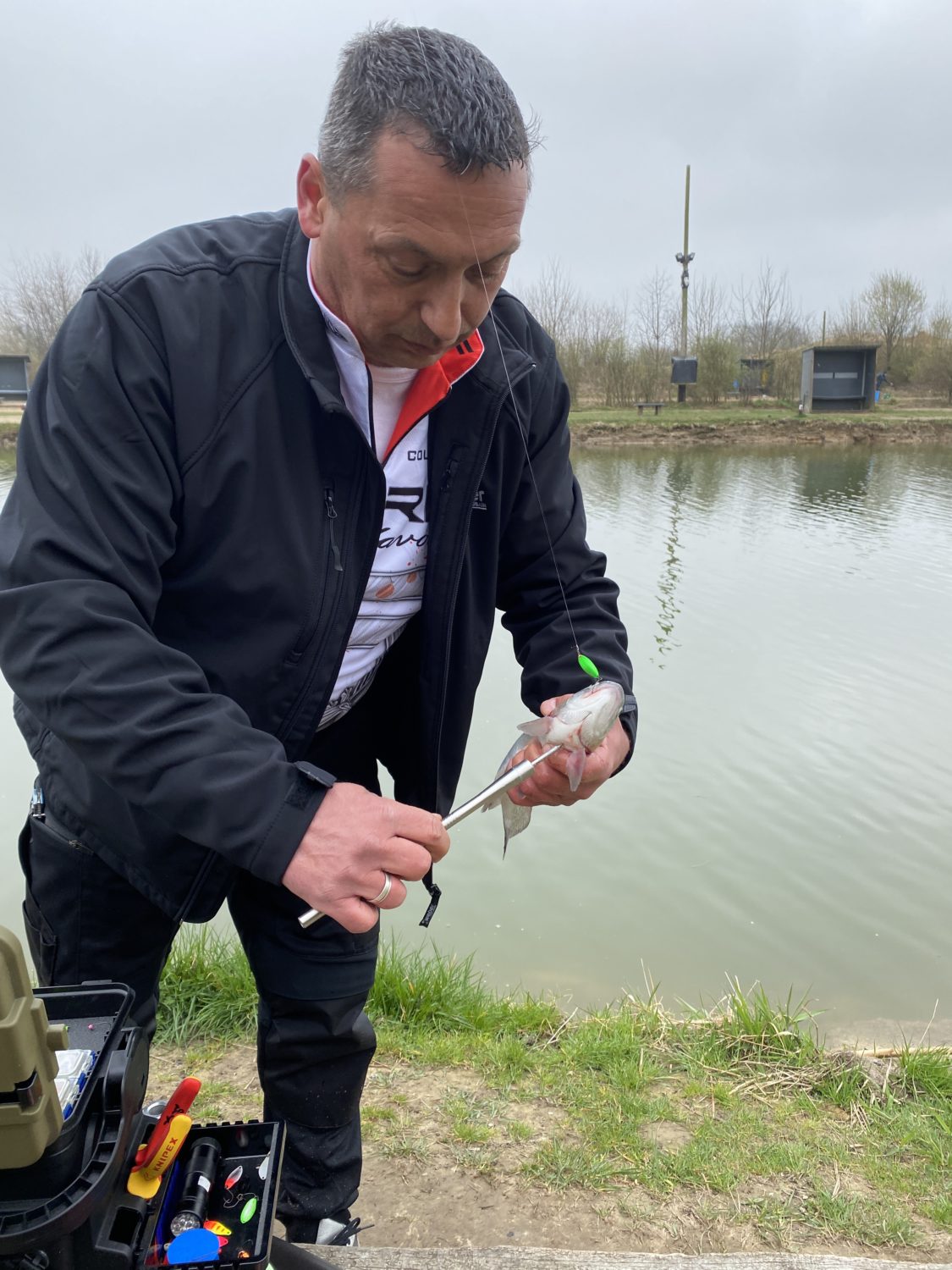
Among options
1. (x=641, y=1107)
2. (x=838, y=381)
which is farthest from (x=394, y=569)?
(x=838, y=381)

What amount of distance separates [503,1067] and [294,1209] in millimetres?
1072

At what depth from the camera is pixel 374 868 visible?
5.55ft

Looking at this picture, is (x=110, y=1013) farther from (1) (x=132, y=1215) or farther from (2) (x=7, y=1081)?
(2) (x=7, y=1081)

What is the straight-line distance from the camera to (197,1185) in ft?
4.89

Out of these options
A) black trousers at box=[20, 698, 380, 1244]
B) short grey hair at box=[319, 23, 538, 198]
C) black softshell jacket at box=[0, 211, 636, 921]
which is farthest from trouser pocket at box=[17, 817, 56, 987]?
short grey hair at box=[319, 23, 538, 198]

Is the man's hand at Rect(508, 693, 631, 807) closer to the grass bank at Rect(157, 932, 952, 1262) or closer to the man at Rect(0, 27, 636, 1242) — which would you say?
the man at Rect(0, 27, 636, 1242)

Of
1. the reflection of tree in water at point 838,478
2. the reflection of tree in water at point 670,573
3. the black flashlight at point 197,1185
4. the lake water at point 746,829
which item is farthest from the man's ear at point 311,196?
the reflection of tree in water at point 838,478

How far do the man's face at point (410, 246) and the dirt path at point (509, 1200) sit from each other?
2.14 metres

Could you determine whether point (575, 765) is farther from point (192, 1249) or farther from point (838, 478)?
point (838, 478)

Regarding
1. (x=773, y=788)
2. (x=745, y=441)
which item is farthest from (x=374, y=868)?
(x=745, y=441)

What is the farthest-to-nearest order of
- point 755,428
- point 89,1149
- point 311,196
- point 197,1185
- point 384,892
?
point 755,428, point 311,196, point 384,892, point 197,1185, point 89,1149

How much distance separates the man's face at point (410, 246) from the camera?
1.73 metres

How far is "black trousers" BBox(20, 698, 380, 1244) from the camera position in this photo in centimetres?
221

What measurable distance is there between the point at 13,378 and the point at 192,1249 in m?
37.7
